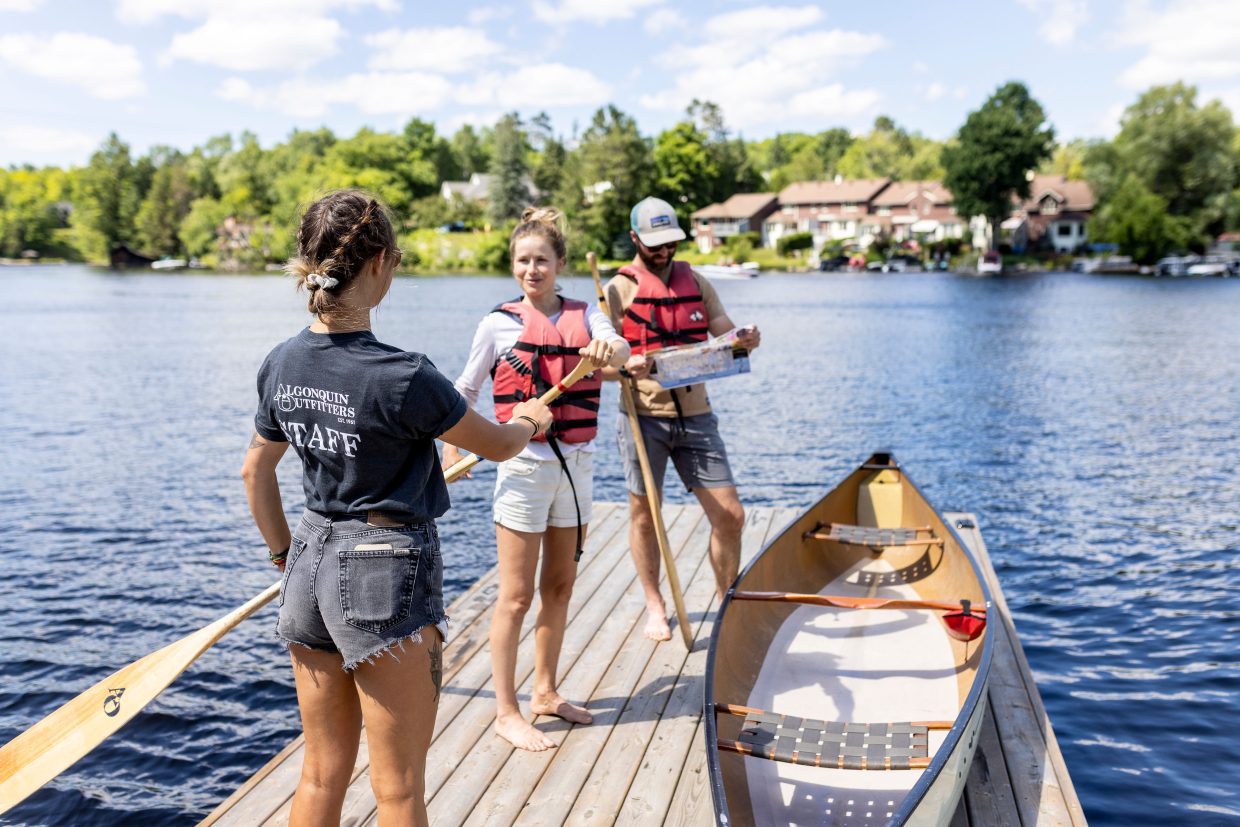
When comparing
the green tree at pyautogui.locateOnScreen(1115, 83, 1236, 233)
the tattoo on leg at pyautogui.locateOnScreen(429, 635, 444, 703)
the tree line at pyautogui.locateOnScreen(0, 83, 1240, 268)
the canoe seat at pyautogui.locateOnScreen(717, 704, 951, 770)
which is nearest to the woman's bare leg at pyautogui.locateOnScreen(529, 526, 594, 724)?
the canoe seat at pyautogui.locateOnScreen(717, 704, 951, 770)

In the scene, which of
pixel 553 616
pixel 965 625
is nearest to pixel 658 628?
pixel 553 616

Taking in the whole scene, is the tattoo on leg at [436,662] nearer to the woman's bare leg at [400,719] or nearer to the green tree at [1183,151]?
the woman's bare leg at [400,719]

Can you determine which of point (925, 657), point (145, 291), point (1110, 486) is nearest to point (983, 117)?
point (145, 291)

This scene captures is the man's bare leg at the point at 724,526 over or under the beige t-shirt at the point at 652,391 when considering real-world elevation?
A: under

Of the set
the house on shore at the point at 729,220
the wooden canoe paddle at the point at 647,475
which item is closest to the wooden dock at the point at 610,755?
the wooden canoe paddle at the point at 647,475

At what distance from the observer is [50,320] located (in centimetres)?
3497

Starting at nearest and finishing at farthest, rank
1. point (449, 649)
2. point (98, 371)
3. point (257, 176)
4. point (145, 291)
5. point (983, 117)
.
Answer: point (449, 649) → point (98, 371) → point (145, 291) → point (983, 117) → point (257, 176)

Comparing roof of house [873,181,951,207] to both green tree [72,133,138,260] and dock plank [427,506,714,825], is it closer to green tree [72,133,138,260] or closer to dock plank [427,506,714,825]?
green tree [72,133,138,260]

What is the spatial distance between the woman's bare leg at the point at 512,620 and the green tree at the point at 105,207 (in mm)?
103955

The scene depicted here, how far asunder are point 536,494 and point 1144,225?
2491 inches

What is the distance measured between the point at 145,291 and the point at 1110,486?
53636 mm

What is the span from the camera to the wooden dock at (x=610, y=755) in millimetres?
3459

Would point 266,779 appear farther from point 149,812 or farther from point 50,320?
point 50,320

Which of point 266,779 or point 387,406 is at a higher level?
point 387,406
